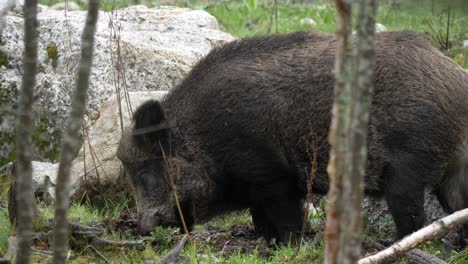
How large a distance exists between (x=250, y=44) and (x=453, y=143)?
170 cm

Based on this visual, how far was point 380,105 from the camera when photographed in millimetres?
5531

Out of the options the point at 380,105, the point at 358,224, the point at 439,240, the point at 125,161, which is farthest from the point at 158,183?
the point at 358,224

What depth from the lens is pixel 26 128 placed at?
285 centimetres

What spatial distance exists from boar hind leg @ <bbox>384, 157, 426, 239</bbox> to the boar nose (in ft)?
5.59

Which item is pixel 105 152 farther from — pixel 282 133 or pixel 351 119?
pixel 351 119

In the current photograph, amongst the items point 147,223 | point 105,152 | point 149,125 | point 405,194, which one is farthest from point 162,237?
point 105,152

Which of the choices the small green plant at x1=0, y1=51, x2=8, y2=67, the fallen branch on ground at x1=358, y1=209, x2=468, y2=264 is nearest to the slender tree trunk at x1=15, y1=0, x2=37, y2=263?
the fallen branch on ground at x1=358, y1=209, x2=468, y2=264

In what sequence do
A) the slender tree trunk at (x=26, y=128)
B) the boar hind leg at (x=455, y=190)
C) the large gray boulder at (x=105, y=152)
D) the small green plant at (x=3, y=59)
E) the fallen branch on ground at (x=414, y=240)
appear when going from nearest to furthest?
1. the slender tree trunk at (x=26, y=128)
2. the fallen branch on ground at (x=414, y=240)
3. the boar hind leg at (x=455, y=190)
4. the large gray boulder at (x=105, y=152)
5. the small green plant at (x=3, y=59)

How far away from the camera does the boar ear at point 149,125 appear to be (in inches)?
230

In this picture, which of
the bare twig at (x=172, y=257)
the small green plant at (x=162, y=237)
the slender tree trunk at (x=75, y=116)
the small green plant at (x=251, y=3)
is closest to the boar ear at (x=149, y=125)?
the small green plant at (x=162, y=237)

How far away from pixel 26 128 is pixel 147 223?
319 cm

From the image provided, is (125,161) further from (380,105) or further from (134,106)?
(380,105)

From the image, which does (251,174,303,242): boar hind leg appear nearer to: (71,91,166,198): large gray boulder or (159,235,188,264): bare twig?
(159,235,188,264): bare twig

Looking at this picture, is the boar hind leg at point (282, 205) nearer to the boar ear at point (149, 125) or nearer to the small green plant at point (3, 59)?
the boar ear at point (149, 125)
